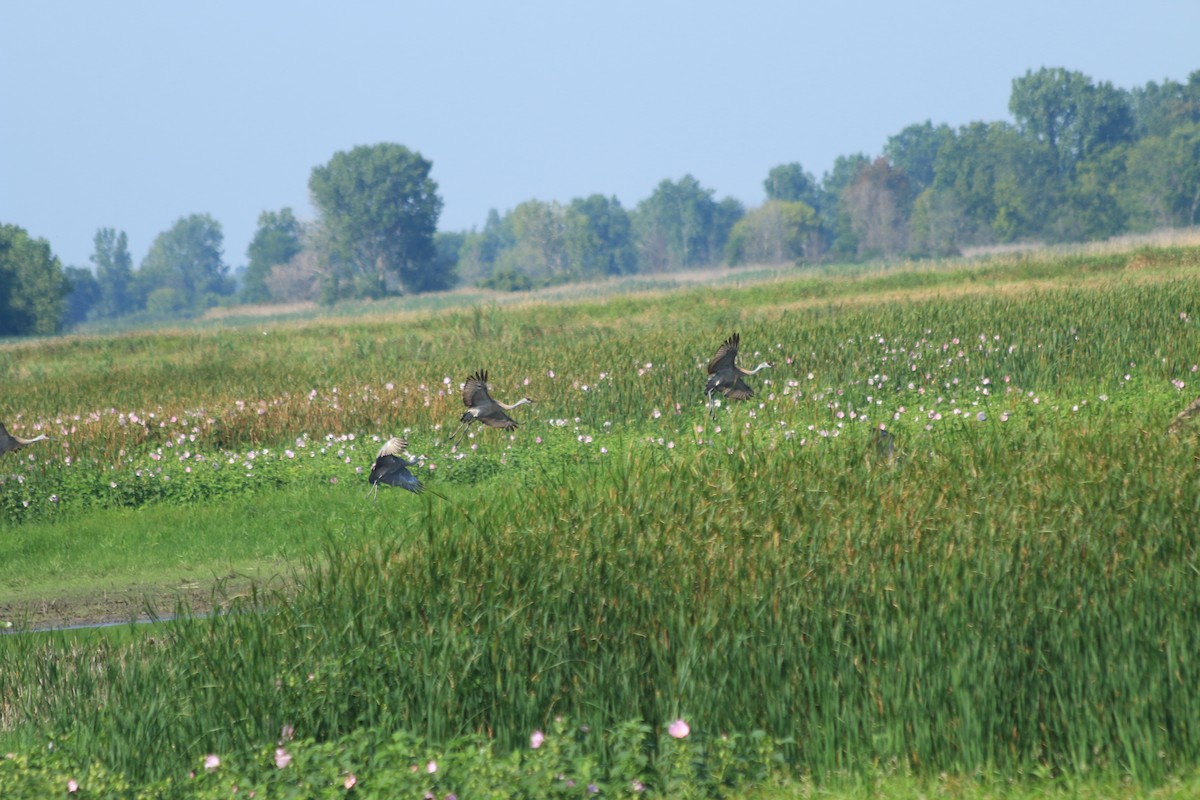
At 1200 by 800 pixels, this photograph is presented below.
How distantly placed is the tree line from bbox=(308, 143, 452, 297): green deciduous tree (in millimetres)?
117

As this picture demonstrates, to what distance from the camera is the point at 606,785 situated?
6027mm

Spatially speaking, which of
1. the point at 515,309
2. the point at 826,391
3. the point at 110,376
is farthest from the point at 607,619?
the point at 515,309

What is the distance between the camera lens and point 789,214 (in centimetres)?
11938

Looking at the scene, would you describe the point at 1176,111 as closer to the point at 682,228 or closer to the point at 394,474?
the point at 682,228

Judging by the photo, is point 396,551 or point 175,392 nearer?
point 396,551

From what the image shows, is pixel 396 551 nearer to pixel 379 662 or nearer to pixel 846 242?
pixel 379 662

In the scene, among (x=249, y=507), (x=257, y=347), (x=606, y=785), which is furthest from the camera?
(x=257, y=347)

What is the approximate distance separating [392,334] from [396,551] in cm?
3015

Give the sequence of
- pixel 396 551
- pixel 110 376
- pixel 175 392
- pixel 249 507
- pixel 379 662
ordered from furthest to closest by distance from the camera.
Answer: pixel 110 376 < pixel 175 392 < pixel 249 507 < pixel 396 551 < pixel 379 662

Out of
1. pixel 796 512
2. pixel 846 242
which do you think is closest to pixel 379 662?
pixel 796 512

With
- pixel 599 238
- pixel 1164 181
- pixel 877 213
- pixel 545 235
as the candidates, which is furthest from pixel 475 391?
pixel 599 238

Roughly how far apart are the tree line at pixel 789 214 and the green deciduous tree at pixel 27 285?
4.5 inches

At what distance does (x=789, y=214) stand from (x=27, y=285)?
231 feet

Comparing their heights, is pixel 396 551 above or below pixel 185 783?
above
